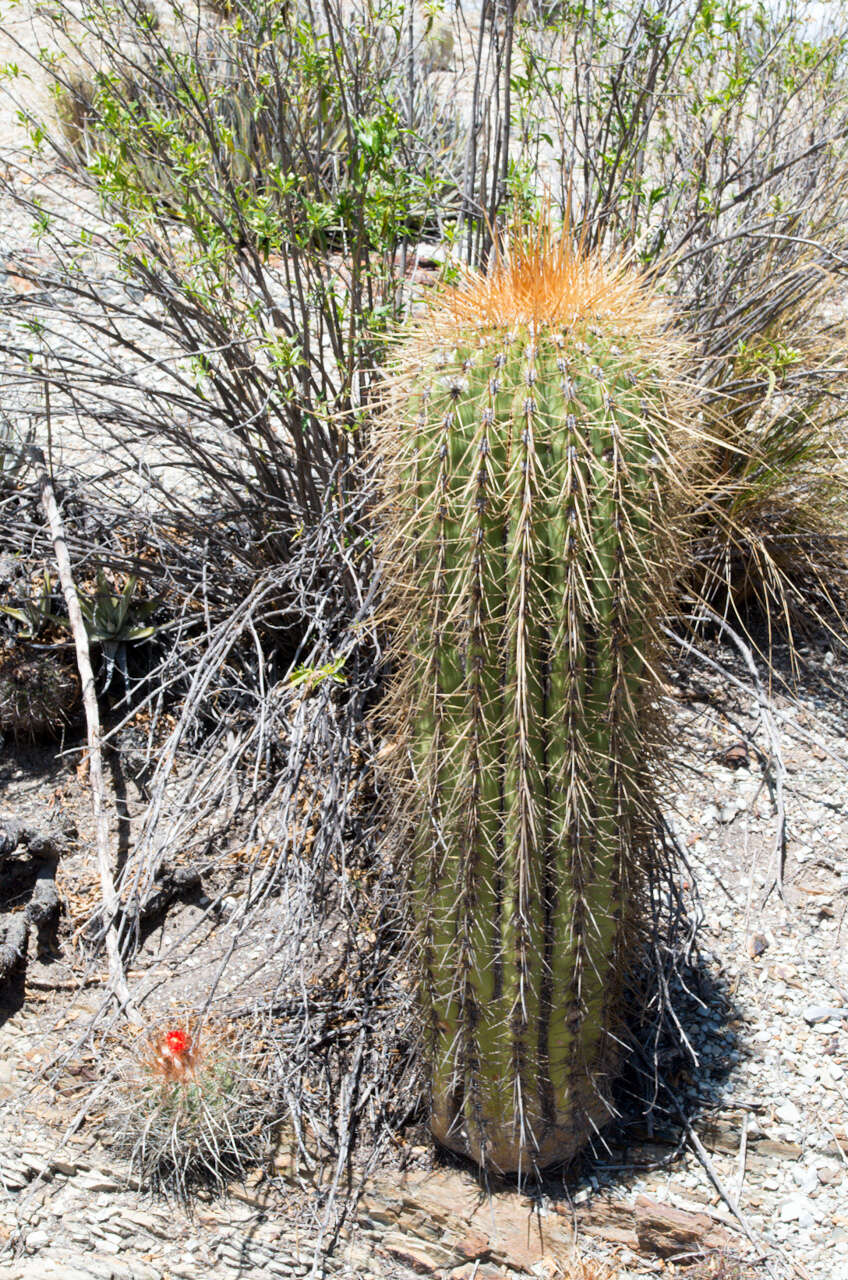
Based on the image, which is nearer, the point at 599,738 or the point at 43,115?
the point at 599,738

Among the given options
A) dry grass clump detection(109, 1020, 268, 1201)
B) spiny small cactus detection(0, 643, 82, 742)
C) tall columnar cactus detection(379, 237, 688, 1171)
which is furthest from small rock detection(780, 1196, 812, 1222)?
spiny small cactus detection(0, 643, 82, 742)

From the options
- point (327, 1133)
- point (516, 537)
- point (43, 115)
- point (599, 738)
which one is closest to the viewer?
point (516, 537)

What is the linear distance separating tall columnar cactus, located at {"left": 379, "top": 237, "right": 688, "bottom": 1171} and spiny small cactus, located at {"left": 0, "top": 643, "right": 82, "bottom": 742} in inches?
68.7

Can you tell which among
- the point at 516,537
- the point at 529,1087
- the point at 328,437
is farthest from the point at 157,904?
the point at 516,537

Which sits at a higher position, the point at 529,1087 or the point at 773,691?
the point at 773,691

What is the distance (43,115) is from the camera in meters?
7.89

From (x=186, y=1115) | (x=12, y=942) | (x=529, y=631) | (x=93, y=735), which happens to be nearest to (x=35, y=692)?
(x=93, y=735)

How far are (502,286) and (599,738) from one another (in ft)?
3.08

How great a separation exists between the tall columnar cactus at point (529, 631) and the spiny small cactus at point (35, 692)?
1746mm

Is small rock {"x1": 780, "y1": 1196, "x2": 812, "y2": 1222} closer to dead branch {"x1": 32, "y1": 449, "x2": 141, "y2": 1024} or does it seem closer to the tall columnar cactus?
the tall columnar cactus

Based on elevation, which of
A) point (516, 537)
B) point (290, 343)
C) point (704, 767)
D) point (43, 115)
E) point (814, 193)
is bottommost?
point (704, 767)

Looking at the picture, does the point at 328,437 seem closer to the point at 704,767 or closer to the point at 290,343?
the point at 290,343

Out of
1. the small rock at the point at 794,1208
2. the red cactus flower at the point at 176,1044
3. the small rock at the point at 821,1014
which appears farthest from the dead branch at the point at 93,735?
the small rock at the point at 821,1014

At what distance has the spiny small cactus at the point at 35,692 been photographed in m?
3.81
